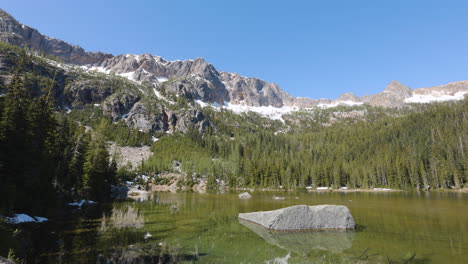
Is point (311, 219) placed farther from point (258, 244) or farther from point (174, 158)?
point (174, 158)

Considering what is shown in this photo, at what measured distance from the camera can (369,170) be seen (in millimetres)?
118312

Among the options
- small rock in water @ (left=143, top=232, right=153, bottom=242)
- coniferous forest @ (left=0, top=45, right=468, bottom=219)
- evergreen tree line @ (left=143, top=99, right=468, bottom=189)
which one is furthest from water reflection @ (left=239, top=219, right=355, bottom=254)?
evergreen tree line @ (left=143, top=99, right=468, bottom=189)

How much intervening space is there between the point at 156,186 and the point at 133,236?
115 m

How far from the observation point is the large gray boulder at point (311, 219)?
914 inches

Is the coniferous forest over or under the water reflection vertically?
over

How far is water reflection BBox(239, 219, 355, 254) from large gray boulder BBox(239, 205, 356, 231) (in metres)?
1.06

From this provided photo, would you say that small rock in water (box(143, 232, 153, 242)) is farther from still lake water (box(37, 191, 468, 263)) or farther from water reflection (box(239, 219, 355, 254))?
water reflection (box(239, 219, 355, 254))

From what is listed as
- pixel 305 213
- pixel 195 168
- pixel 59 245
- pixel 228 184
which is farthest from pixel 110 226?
pixel 195 168

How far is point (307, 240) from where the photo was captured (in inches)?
755

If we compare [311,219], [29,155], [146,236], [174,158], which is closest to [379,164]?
[311,219]

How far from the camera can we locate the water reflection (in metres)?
16.8

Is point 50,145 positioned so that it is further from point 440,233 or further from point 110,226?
point 440,233

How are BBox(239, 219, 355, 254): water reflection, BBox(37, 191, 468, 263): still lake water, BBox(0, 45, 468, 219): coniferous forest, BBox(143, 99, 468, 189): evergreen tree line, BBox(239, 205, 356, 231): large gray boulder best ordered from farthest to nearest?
BBox(143, 99, 468, 189): evergreen tree line → BBox(0, 45, 468, 219): coniferous forest → BBox(239, 205, 356, 231): large gray boulder → BBox(239, 219, 355, 254): water reflection → BBox(37, 191, 468, 263): still lake water

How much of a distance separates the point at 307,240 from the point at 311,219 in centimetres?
492
